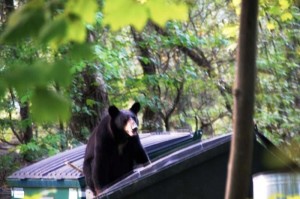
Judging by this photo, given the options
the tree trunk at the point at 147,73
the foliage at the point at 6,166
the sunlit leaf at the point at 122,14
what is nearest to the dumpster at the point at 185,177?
the sunlit leaf at the point at 122,14

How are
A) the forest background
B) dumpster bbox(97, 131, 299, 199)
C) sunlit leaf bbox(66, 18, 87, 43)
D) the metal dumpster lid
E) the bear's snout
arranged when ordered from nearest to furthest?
sunlit leaf bbox(66, 18, 87, 43), dumpster bbox(97, 131, 299, 199), the metal dumpster lid, the bear's snout, the forest background

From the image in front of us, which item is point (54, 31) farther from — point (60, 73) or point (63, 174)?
point (63, 174)

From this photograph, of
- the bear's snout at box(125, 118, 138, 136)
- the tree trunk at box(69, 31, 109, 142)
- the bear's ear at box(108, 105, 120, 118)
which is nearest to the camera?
the bear's snout at box(125, 118, 138, 136)

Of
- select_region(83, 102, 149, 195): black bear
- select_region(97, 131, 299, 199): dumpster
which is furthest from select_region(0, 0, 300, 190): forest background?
select_region(97, 131, 299, 199): dumpster

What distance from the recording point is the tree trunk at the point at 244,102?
62.8 inches

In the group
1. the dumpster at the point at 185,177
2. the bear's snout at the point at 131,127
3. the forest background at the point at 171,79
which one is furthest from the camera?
the forest background at the point at 171,79

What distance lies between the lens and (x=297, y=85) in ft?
42.5

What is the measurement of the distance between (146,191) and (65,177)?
232cm

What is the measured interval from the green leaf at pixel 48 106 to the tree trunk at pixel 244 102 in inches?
20.9

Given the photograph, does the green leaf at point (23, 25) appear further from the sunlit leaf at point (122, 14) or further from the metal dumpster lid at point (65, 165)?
the metal dumpster lid at point (65, 165)

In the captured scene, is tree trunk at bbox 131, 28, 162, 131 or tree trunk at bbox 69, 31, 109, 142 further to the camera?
tree trunk at bbox 131, 28, 162, 131

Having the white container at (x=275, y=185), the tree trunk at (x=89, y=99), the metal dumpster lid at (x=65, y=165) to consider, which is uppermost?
the tree trunk at (x=89, y=99)

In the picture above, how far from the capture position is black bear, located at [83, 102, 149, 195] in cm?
727

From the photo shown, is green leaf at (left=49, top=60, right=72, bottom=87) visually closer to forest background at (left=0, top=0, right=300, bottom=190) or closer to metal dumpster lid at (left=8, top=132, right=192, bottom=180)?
metal dumpster lid at (left=8, top=132, right=192, bottom=180)
